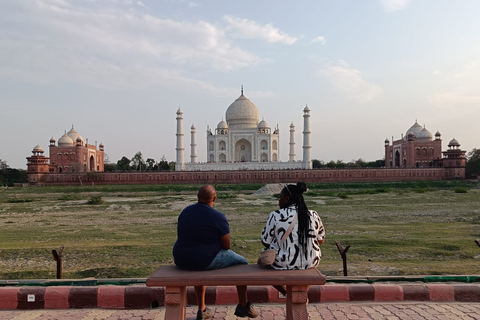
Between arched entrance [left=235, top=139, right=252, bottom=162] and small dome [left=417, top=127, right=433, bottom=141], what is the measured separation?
1974 cm

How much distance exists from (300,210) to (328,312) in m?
1.15

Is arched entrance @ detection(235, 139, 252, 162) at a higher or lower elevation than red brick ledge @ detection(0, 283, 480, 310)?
higher

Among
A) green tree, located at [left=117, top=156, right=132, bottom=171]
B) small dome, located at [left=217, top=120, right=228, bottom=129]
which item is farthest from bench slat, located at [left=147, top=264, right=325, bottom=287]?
green tree, located at [left=117, top=156, right=132, bottom=171]

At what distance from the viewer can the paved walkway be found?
12.0 ft

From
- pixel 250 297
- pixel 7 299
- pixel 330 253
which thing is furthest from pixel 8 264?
pixel 330 253

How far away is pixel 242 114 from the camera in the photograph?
52.0 metres

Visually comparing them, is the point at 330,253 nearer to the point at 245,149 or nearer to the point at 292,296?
the point at 292,296

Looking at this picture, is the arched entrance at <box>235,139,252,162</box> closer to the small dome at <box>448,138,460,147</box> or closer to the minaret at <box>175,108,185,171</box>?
the minaret at <box>175,108,185,171</box>

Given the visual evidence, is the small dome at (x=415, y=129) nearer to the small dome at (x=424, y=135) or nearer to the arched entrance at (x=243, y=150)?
the small dome at (x=424, y=135)

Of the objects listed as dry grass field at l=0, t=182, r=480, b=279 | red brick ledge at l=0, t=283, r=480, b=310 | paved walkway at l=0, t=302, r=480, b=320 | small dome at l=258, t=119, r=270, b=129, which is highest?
small dome at l=258, t=119, r=270, b=129

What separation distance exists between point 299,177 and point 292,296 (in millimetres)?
37522

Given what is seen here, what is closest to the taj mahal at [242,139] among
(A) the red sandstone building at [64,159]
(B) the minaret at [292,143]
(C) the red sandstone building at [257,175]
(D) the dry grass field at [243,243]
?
(B) the minaret at [292,143]

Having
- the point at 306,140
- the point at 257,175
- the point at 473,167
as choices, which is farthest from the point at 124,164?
the point at 473,167

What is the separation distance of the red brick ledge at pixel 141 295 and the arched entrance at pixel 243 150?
46.4 meters
